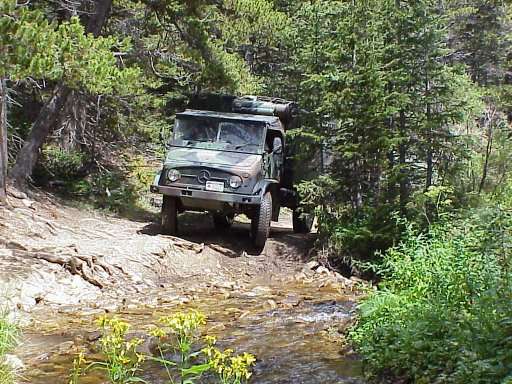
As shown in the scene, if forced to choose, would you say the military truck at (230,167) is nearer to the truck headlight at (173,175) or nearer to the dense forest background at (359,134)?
the truck headlight at (173,175)

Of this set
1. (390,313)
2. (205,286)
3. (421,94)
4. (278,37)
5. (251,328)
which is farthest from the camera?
(278,37)

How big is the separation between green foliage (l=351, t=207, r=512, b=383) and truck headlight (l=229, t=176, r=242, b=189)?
377cm

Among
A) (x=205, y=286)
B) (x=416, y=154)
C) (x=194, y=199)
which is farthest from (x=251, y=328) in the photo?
(x=416, y=154)

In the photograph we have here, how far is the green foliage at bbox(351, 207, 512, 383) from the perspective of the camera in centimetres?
412

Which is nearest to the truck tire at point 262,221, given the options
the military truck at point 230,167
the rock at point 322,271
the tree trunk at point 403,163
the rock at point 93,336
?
the military truck at point 230,167

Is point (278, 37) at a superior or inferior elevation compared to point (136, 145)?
superior

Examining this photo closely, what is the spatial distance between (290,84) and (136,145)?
4.56 meters

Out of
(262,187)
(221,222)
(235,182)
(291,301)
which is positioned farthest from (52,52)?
(221,222)

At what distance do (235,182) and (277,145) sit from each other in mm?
1886

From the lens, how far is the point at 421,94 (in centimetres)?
962

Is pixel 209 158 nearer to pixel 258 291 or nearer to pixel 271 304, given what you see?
pixel 258 291

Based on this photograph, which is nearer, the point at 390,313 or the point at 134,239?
the point at 390,313

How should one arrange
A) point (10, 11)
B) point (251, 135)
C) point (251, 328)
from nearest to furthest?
point (251, 328)
point (10, 11)
point (251, 135)

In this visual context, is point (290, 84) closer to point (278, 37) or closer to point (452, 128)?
point (278, 37)
